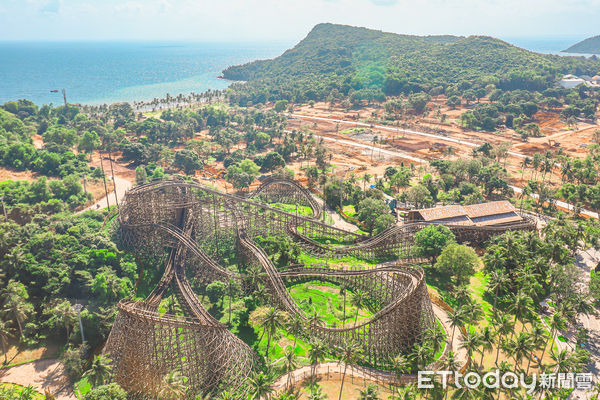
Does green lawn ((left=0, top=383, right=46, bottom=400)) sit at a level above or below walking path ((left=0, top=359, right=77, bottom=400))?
above

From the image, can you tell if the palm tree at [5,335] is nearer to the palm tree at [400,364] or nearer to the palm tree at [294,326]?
the palm tree at [294,326]

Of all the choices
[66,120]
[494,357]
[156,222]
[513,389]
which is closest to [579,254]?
[494,357]

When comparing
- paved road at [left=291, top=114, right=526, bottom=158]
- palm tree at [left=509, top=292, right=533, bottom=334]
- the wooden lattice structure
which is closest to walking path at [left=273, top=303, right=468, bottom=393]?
the wooden lattice structure

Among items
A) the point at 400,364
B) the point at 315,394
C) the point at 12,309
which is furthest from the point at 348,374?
the point at 12,309

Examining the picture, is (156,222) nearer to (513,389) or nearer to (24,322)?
(24,322)

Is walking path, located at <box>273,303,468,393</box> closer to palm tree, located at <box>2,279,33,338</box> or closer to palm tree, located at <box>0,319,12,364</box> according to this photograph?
palm tree, located at <box>2,279,33,338</box>

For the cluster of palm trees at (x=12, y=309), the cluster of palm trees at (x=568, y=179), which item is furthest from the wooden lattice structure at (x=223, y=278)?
the cluster of palm trees at (x=568, y=179)
